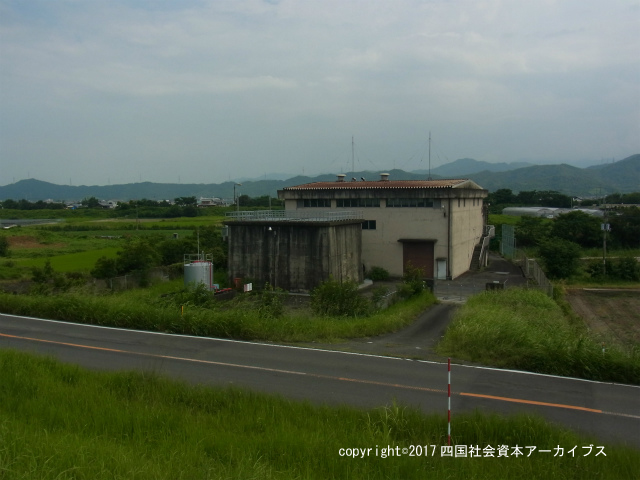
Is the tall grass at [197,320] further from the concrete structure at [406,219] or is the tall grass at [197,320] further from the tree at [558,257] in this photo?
the tree at [558,257]

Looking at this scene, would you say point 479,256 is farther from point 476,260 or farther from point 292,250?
point 292,250

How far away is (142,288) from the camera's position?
2994 cm

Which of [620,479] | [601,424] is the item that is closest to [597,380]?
[601,424]

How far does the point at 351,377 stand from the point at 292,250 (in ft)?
56.0

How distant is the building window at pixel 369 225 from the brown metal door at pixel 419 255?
207cm

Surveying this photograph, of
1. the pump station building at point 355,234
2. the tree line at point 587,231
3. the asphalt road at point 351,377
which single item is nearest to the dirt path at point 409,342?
the asphalt road at point 351,377

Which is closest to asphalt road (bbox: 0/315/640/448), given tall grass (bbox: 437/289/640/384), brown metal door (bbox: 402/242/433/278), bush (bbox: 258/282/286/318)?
tall grass (bbox: 437/289/640/384)

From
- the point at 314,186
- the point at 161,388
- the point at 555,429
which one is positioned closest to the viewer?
the point at 555,429

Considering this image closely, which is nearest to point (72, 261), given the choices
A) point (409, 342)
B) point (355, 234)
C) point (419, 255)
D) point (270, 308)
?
point (355, 234)

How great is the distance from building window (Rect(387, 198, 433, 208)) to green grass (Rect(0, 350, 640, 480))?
2405 cm

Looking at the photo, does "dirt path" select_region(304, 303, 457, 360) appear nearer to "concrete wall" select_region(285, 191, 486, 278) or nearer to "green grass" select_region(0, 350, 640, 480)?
"green grass" select_region(0, 350, 640, 480)

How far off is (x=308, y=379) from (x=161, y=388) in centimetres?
270

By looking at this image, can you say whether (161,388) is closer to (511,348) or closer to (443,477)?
(443,477)

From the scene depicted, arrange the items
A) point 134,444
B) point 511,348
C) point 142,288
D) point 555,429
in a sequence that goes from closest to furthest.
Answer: point 134,444
point 555,429
point 511,348
point 142,288
